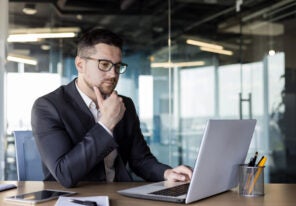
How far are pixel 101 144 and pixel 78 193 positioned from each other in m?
0.19

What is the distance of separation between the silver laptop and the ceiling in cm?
356

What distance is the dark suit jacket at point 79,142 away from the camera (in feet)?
5.03

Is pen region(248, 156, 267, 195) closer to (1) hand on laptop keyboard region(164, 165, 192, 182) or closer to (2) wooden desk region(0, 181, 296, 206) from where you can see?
(2) wooden desk region(0, 181, 296, 206)

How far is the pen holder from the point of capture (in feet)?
4.66

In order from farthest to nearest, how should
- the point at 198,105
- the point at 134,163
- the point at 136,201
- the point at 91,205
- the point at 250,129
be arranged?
the point at 198,105 → the point at 134,163 → the point at 250,129 → the point at 136,201 → the point at 91,205

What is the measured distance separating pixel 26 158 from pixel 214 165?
109 cm

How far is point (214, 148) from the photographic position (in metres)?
1.26

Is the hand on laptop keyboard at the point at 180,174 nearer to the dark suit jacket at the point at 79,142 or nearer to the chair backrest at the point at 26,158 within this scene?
the dark suit jacket at the point at 79,142

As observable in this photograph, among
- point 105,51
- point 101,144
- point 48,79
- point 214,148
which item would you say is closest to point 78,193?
point 101,144

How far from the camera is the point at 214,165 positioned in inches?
51.5

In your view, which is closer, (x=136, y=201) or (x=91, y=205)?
(x=91, y=205)

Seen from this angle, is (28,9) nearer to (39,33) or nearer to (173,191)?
(39,33)

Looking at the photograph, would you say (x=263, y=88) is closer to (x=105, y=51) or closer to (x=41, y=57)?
(x=41, y=57)

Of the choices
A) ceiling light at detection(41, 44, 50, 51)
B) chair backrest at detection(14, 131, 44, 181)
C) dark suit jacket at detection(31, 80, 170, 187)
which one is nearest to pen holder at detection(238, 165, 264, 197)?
dark suit jacket at detection(31, 80, 170, 187)
